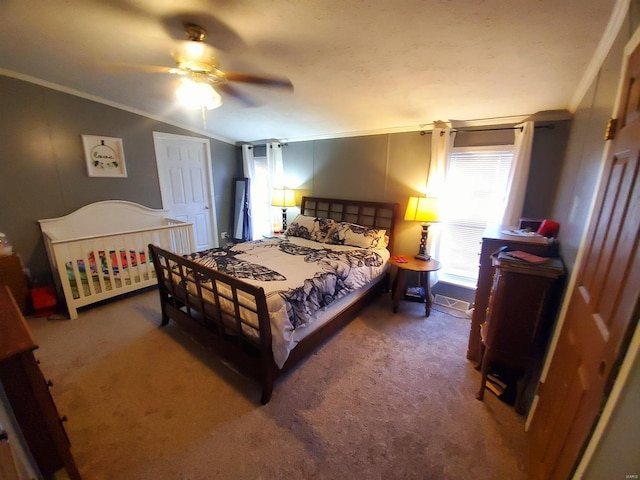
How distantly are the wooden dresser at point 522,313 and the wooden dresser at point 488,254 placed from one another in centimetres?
13

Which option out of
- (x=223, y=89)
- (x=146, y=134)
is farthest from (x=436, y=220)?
(x=146, y=134)

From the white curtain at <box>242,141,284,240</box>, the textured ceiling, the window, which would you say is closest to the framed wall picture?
the textured ceiling

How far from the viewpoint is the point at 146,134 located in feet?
12.9

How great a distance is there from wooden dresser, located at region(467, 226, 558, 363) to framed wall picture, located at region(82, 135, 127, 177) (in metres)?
4.69

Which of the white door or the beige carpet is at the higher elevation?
the white door

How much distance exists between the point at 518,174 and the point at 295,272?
→ 7.83ft

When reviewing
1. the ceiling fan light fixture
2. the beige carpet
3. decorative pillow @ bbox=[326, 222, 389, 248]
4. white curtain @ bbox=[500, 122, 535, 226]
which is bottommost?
the beige carpet

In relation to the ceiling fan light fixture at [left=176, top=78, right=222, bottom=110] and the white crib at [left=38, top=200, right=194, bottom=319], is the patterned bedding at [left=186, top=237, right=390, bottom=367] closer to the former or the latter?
the white crib at [left=38, top=200, right=194, bottom=319]

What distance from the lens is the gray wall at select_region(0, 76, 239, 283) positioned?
2.92 meters

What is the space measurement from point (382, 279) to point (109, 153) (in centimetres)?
423

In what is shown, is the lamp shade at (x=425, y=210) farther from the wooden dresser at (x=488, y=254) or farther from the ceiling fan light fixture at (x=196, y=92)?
the ceiling fan light fixture at (x=196, y=92)

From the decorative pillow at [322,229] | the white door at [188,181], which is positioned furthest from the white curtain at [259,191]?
the decorative pillow at [322,229]

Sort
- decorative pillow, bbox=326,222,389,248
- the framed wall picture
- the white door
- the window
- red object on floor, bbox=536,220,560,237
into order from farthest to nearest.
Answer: the white door < the framed wall picture < decorative pillow, bbox=326,222,389,248 < the window < red object on floor, bbox=536,220,560,237

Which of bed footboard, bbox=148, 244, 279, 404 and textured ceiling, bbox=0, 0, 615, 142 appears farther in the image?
bed footboard, bbox=148, 244, 279, 404
